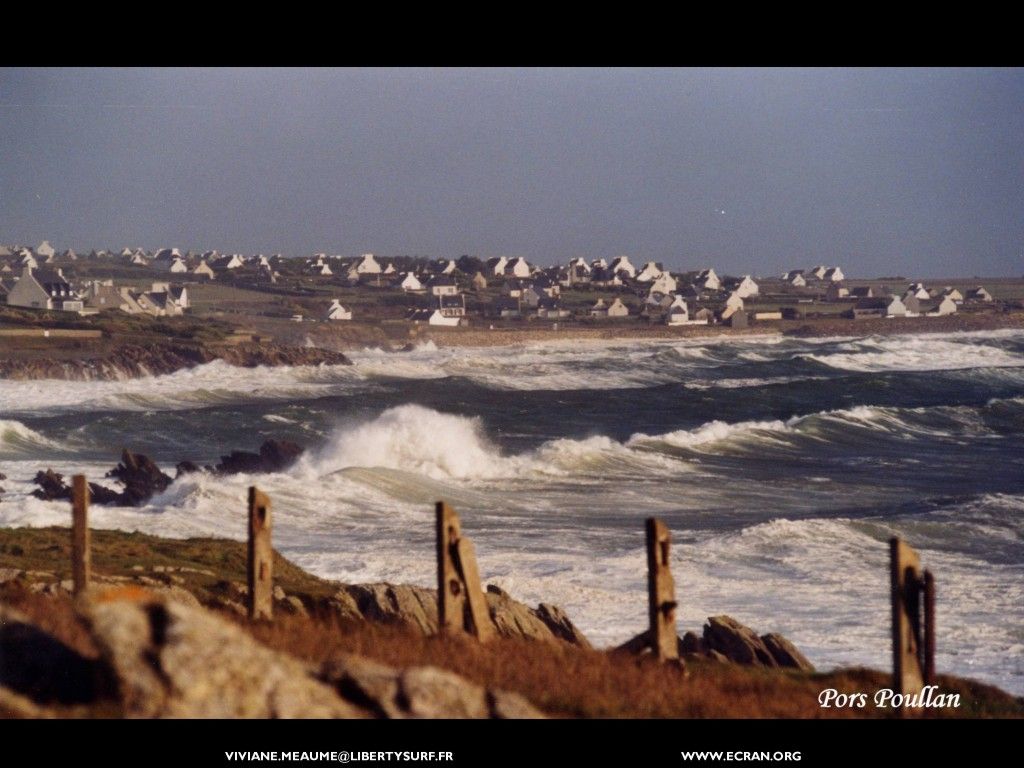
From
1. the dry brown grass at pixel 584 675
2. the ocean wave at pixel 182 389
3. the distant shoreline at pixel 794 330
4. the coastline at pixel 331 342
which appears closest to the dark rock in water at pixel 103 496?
the dry brown grass at pixel 584 675

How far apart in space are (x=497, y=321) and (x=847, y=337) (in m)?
22.6

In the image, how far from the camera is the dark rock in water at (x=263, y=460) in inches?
1235

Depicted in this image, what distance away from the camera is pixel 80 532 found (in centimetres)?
1069

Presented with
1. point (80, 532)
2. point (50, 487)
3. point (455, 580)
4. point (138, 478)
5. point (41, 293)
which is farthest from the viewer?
point (41, 293)

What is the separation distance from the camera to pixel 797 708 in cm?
923

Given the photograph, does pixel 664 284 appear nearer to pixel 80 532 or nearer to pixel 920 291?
pixel 920 291

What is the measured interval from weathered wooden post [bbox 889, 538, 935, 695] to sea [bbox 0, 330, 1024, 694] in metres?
5.05

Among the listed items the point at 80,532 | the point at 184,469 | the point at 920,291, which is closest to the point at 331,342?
the point at 184,469

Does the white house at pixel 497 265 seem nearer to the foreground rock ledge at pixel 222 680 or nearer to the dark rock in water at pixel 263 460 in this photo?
the dark rock in water at pixel 263 460

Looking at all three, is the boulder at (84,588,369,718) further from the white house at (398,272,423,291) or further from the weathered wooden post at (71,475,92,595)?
the white house at (398,272,423,291)

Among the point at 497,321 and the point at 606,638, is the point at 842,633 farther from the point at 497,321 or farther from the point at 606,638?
the point at 497,321

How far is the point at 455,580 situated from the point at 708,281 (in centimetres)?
10260

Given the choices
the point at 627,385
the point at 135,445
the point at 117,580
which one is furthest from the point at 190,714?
the point at 627,385

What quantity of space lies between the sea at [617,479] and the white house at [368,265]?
96.2 feet
